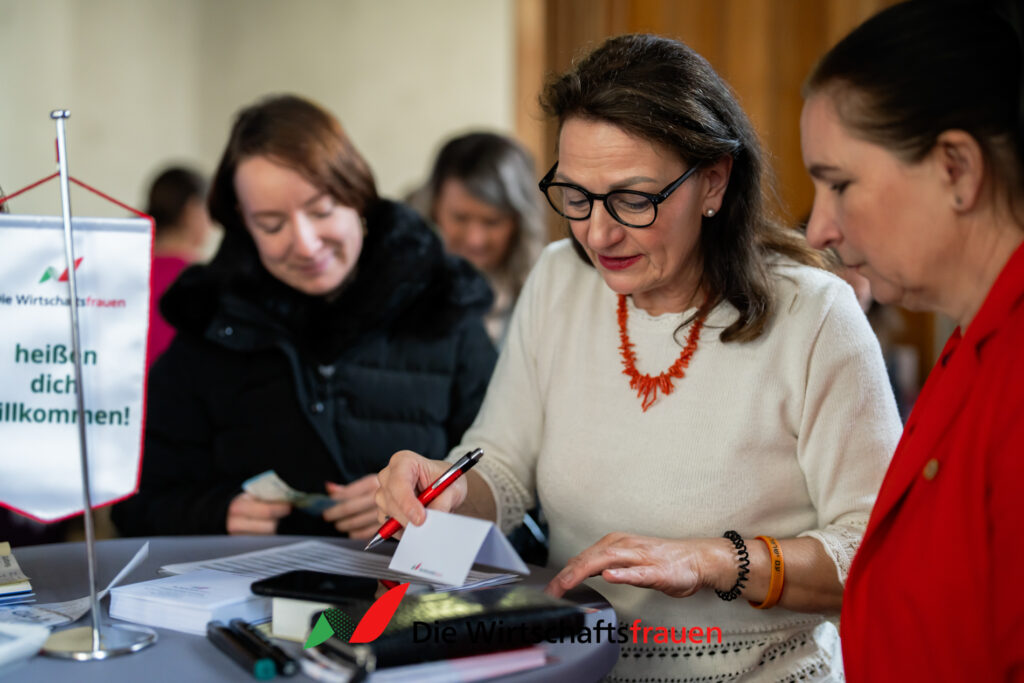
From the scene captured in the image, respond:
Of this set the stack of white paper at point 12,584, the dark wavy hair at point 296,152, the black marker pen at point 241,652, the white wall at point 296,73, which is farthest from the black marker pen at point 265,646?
the white wall at point 296,73

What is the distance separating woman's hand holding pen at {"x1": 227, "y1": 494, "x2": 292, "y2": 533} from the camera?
190cm

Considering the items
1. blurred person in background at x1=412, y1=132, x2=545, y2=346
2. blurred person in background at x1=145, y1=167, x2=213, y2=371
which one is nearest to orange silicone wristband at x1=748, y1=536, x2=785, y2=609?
blurred person in background at x1=412, y1=132, x2=545, y2=346

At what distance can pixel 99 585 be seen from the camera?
1.36 meters

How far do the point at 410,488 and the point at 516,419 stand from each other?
1.47 feet

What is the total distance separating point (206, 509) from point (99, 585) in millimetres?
594

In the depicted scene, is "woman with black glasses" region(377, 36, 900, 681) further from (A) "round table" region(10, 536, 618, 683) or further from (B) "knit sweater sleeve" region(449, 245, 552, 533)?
(A) "round table" region(10, 536, 618, 683)

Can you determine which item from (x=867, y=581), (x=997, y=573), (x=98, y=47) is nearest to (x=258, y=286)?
(x=867, y=581)

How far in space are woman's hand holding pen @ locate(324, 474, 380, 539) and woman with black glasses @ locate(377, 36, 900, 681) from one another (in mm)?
260

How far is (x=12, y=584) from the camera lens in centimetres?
134

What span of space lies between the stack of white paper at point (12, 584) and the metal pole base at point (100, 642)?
0.57ft

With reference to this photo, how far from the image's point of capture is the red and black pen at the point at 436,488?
1.31 m

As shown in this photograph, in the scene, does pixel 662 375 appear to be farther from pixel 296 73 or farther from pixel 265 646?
pixel 296 73

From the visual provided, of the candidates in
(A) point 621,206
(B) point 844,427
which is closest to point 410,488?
(A) point 621,206

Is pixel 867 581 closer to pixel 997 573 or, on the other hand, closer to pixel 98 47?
pixel 997 573
